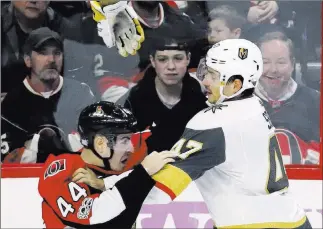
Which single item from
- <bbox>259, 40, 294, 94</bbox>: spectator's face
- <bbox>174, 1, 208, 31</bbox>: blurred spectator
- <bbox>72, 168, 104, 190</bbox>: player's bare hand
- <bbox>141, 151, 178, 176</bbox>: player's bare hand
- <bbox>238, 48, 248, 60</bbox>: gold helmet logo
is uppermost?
<bbox>174, 1, 208, 31</bbox>: blurred spectator

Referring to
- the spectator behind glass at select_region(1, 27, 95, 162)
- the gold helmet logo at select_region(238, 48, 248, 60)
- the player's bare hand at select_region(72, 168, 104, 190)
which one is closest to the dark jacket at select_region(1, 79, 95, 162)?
the spectator behind glass at select_region(1, 27, 95, 162)

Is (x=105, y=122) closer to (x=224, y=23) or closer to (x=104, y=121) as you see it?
(x=104, y=121)

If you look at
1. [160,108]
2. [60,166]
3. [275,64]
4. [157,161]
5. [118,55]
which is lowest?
[60,166]

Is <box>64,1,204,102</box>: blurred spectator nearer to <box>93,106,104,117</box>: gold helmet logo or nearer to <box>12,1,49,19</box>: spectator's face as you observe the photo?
<box>93,106,104,117</box>: gold helmet logo

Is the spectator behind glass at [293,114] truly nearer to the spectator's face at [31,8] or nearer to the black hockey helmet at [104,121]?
the black hockey helmet at [104,121]

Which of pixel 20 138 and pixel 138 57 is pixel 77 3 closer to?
pixel 138 57

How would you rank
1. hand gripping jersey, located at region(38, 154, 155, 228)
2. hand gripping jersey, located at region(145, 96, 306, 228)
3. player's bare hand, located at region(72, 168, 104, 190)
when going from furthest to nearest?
player's bare hand, located at region(72, 168, 104, 190), hand gripping jersey, located at region(38, 154, 155, 228), hand gripping jersey, located at region(145, 96, 306, 228)

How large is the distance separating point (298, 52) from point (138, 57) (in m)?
0.78

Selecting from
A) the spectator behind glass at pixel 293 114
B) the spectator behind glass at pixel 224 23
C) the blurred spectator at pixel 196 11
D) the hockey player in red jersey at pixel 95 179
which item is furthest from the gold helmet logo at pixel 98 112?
the spectator behind glass at pixel 293 114

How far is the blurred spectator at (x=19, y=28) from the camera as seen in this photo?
2.92m

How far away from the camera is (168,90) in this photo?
2943 millimetres

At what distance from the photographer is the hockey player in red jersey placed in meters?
2.74

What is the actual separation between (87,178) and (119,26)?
0.75 m

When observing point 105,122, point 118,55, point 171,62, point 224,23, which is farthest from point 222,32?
point 105,122
